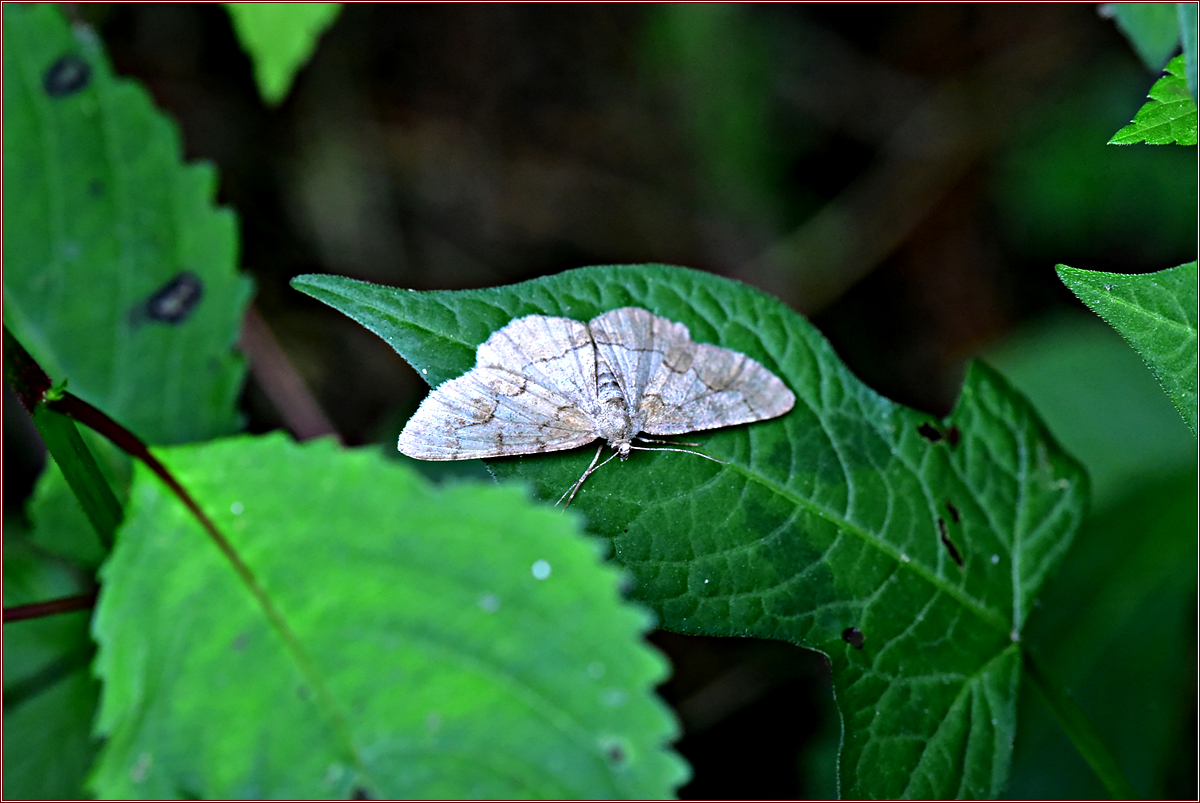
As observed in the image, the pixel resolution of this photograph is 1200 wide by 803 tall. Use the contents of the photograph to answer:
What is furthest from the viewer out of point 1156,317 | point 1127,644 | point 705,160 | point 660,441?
point 705,160

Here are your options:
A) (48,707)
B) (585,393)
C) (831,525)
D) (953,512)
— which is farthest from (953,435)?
(48,707)

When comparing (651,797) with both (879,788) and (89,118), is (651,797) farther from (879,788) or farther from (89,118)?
(89,118)

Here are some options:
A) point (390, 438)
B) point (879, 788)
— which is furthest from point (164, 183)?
point (879, 788)

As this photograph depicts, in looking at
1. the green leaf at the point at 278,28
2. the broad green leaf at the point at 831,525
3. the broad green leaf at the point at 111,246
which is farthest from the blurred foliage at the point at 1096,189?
the broad green leaf at the point at 111,246

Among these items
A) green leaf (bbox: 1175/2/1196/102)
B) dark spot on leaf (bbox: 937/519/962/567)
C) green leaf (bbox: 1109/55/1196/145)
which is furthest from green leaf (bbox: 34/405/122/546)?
green leaf (bbox: 1175/2/1196/102)

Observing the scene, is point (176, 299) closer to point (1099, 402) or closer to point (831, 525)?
point (831, 525)

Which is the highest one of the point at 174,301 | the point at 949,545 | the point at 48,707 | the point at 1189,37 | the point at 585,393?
the point at 1189,37

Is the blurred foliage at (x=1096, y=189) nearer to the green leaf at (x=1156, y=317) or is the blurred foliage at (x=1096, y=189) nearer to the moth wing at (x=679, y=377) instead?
the green leaf at (x=1156, y=317)
